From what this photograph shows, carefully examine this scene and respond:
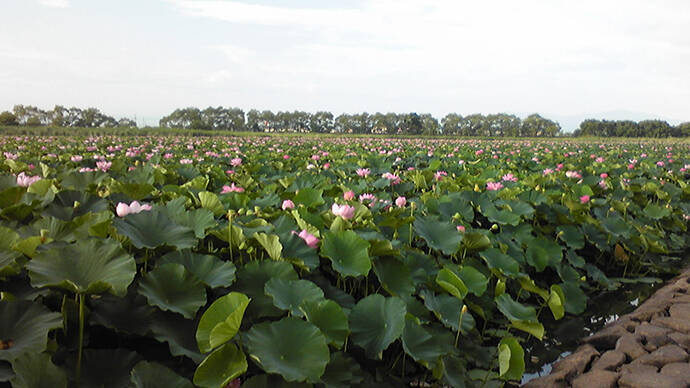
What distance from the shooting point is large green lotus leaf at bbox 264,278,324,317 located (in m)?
1.38

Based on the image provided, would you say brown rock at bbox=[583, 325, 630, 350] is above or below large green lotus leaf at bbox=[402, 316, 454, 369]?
below

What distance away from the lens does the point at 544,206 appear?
3.51 metres

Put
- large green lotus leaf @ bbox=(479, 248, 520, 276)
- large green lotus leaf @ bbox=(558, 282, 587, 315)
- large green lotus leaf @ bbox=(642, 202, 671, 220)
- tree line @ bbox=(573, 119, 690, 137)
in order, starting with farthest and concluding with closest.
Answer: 1. tree line @ bbox=(573, 119, 690, 137)
2. large green lotus leaf @ bbox=(642, 202, 671, 220)
3. large green lotus leaf @ bbox=(558, 282, 587, 315)
4. large green lotus leaf @ bbox=(479, 248, 520, 276)

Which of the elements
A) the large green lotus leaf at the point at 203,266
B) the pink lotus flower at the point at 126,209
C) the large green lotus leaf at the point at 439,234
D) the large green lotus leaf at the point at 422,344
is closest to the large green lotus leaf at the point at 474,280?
the large green lotus leaf at the point at 439,234

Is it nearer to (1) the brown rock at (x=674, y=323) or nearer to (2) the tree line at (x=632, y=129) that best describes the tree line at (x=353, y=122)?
(2) the tree line at (x=632, y=129)

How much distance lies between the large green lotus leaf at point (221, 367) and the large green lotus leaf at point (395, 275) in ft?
2.67

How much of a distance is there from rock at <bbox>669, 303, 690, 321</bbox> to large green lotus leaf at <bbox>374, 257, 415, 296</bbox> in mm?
1968

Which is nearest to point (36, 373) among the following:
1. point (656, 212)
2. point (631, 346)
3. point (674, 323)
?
point (631, 346)

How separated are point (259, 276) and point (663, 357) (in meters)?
2.09

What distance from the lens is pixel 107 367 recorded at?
114cm

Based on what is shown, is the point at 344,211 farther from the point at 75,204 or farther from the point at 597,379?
the point at 597,379

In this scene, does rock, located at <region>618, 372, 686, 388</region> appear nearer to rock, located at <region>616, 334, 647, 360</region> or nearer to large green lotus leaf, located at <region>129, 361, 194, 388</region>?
rock, located at <region>616, 334, 647, 360</region>

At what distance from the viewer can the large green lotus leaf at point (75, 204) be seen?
71.2 inches

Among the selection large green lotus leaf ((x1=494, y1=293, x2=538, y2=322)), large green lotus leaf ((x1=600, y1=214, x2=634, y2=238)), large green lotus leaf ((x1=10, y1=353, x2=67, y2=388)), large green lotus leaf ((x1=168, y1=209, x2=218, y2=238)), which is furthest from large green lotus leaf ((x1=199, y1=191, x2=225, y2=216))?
large green lotus leaf ((x1=600, y1=214, x2=634, y2=238))
